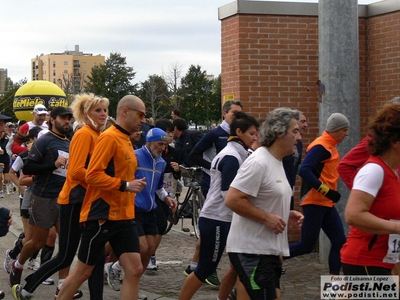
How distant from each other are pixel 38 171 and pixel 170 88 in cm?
5654

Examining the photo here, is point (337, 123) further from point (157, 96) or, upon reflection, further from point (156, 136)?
point (157, 96)

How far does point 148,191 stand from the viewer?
774cm

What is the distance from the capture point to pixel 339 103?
902cm

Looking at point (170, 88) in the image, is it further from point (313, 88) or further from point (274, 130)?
point (274, 130)

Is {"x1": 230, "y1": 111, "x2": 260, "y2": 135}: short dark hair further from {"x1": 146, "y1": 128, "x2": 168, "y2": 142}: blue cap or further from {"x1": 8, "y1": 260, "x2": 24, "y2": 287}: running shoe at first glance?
{"x1": 8, "y1": 260, "x2": 24, "y2": 287}: running shoe

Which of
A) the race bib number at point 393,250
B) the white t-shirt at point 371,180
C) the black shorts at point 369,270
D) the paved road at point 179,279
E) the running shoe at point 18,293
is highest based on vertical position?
the white t-shirt at point 371,180

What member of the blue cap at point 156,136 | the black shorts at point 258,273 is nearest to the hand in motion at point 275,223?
the black shorts at point 258,273

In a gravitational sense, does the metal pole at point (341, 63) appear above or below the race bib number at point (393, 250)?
above

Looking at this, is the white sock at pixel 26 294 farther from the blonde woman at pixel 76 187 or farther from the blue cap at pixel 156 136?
the blue cap at pixel 156 136

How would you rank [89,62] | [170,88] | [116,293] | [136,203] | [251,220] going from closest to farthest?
[251,220] < [136,203] < [116,293] < [170,88] < [89,62]

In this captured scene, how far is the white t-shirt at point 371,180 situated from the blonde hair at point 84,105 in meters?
3.31

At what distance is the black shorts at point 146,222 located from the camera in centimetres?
767

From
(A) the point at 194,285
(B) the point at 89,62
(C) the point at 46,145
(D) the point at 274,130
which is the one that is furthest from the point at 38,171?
(B) the point at 89,62

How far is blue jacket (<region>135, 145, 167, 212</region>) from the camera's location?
303 inches
